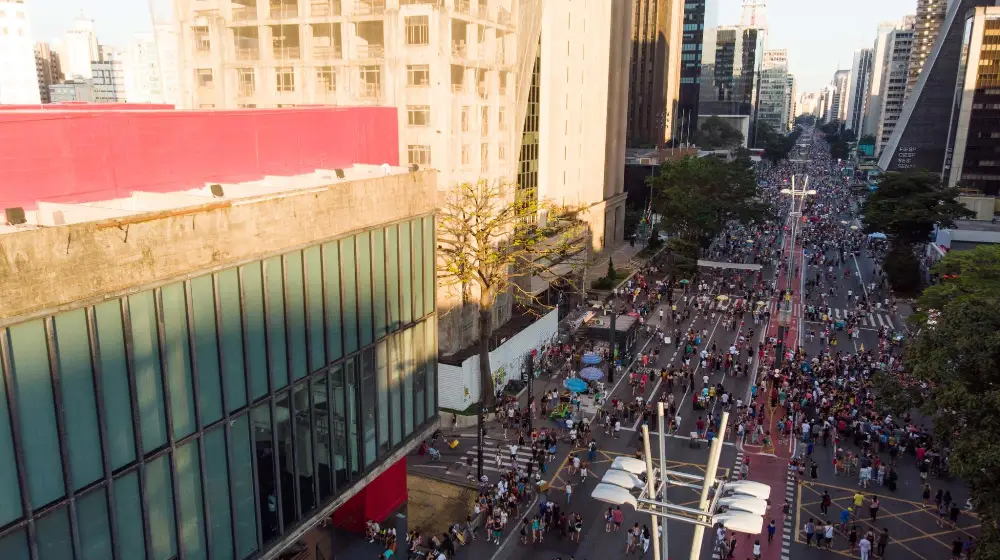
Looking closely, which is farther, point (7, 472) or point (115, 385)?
point (115, 385)

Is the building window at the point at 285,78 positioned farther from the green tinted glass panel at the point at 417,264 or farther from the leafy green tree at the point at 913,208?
the leafy green tree at the point at 913,208

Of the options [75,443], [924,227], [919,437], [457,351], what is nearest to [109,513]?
[75,443]

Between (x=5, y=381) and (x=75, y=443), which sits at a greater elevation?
(x=5, y=381)

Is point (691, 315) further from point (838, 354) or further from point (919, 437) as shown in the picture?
point (919, 437)

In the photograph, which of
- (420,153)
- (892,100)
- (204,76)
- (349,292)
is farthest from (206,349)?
(892,100)

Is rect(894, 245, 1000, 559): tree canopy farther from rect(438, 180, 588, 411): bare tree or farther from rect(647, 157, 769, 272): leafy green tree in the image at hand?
rect(647, 157, 769, 272): leafy green tree

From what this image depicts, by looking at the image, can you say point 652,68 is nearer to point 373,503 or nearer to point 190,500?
point 373,503

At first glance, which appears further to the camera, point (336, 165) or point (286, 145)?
point (336, 165)
